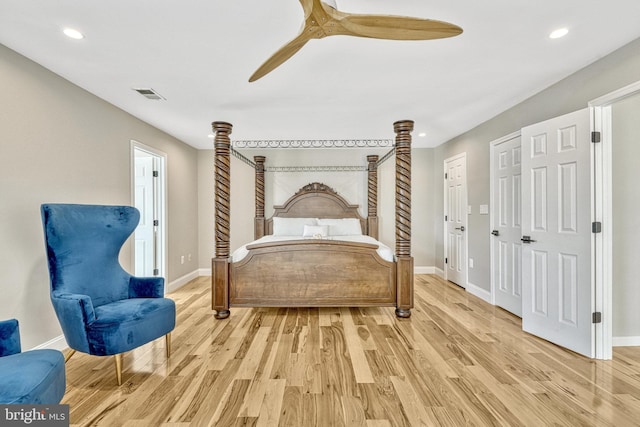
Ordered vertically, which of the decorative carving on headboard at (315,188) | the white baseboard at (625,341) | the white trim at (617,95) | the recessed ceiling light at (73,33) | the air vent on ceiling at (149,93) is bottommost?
the white baseboard at (625,341)

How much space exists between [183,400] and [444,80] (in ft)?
10.7

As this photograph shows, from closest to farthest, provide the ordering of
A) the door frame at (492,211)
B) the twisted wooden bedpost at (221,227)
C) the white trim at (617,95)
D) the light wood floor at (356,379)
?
the light wood floor at (356,379) → the white trim at (617,95) → the twisted wooden bedpost at (221,227) → the door frame at (492,211)

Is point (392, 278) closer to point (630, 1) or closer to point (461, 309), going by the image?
point (461, 309)

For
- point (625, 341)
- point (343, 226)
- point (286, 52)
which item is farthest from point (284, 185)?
point (625, 341)

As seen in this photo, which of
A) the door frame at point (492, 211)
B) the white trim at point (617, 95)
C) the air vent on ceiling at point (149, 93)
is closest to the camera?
the white trim at point (617, 95)

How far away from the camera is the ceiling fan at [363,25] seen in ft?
4.46

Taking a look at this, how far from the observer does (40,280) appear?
241 cm

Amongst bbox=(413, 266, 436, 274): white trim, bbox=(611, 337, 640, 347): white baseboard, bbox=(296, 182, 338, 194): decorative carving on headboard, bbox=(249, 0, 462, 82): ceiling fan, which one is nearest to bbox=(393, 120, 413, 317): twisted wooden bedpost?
bbox=(611, 337, 640, 347): white baseboard

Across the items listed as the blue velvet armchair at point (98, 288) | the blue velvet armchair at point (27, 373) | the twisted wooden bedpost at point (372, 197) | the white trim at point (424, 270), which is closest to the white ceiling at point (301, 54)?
the blue velvet armchair at point (98, 288)

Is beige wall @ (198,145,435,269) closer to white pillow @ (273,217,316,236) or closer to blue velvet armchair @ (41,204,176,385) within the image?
white pillow @ (273,217,316,236)

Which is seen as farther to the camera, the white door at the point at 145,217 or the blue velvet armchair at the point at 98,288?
the white door at the point at 145,217

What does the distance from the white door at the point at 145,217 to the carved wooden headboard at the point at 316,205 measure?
186 centimetres

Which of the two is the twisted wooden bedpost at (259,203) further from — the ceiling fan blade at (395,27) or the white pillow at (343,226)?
the ceiling fan blade at (395,27)

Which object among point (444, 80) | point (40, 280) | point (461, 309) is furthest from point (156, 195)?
point (461, 309)
